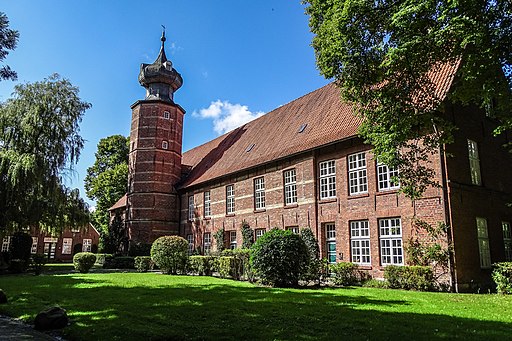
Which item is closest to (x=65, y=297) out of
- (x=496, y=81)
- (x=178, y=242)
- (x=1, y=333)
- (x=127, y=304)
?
(x=127, y=304)

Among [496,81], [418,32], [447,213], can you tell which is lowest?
[447,213]

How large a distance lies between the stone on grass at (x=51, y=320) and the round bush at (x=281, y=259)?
286 inches

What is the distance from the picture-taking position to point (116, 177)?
135 ft

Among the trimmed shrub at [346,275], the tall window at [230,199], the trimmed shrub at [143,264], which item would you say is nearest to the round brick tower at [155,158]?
the trimmed shrub at [143,264]

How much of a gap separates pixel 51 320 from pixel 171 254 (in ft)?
43.7

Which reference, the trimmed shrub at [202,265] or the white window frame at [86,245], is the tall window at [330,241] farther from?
the white window frame at [86,245]

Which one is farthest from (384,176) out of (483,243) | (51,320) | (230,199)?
(51,320)

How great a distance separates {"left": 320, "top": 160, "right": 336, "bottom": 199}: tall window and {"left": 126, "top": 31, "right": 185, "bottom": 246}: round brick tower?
15.2 meters

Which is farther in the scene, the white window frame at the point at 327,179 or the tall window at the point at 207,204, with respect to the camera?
the tall window at the point at 207,204

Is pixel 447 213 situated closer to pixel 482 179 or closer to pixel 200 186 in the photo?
pixel 482 179

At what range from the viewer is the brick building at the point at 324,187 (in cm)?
1326

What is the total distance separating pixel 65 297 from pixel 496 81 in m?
12.3

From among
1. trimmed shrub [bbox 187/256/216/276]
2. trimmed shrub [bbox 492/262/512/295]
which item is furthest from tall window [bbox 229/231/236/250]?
trimmed shrub [bbox 492/262/512/295]

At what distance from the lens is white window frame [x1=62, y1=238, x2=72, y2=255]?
1730 inches
